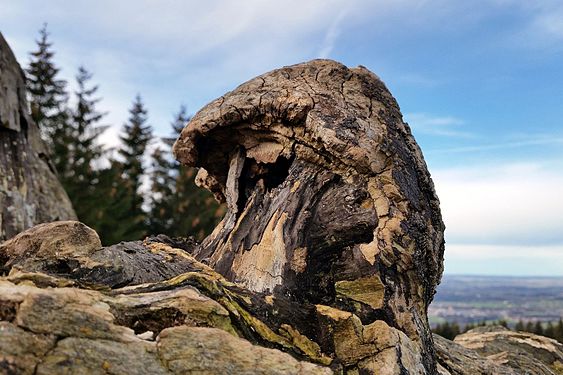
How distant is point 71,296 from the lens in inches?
132

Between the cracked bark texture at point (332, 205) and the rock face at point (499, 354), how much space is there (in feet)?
4.39

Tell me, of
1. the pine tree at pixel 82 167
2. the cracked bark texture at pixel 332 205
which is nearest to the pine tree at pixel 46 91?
the pine tree at pixel 82 167

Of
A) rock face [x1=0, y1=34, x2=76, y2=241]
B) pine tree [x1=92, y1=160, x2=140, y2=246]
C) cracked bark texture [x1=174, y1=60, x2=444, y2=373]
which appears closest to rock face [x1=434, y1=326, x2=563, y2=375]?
cracked bark texture [x1=174, y1=60, x2=444, y2=373]

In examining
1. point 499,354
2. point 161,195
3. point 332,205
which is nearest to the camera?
point 332,205

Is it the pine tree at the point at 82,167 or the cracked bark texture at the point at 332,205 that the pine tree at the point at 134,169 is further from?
the cracked bark texture at the point at 332,205

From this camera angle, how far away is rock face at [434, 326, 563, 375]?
6965 mm

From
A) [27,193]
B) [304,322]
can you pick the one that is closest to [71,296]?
[304,322]

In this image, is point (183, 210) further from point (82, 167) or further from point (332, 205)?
point (332, 205)

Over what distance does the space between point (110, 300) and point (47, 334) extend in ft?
1.86

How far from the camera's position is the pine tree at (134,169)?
29.2 meters

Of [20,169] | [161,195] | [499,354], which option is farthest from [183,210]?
[499,354]

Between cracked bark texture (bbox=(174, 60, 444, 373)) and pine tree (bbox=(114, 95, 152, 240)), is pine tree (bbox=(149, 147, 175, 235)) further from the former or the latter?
cracked bark texture (bbox=(174, 60, 444, 373))

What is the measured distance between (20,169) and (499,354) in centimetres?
1460

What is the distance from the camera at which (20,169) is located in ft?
53.2
